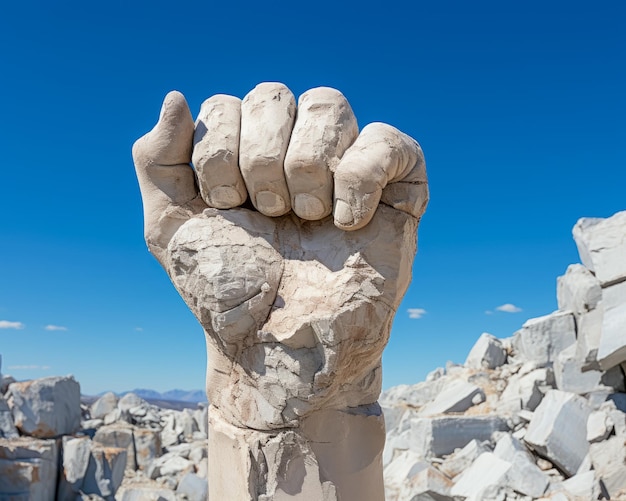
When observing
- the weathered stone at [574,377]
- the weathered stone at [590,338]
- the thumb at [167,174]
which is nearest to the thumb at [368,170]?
the thumb at [167,174]

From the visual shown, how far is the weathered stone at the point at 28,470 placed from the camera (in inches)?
281

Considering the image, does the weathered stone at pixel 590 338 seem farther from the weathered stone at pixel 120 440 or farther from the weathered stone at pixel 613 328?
the weathered stone at pixel 120 440

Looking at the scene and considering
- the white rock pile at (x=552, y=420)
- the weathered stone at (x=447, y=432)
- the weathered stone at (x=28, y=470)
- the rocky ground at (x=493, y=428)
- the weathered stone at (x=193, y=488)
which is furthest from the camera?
the weathered stone at (x=193, y=488)

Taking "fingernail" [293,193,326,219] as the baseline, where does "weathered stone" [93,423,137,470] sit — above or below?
below

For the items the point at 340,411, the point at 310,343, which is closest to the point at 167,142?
the point at 310,343

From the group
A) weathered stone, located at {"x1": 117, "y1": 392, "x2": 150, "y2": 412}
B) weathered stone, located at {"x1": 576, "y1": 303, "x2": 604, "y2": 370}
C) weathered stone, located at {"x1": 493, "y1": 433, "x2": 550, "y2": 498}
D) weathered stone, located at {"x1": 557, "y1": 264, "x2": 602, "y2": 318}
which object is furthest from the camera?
weathered stone, located at {"x1": 117, "y1": 392, "x2": 150, "y2": 412}

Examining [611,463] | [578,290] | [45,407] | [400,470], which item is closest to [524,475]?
[611,463]

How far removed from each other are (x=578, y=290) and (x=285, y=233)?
658 cm

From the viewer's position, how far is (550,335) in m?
8.23

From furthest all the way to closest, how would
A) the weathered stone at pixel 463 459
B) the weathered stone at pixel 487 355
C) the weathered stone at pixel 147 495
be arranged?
1. the weathered stone at pixel 487 355
2. the weathered stone at pixel 147 495
3. the weathered stone at pixel 463 459

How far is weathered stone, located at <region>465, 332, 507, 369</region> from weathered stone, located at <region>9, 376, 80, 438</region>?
6766 millimetres

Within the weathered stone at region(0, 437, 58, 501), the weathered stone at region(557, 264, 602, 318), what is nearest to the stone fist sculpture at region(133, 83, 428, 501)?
the weathered stone at region(557, 264, 602, 318)

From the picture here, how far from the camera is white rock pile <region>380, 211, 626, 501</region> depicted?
17.1ft

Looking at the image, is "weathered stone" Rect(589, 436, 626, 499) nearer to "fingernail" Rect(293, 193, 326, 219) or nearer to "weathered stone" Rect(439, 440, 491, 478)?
"weathered stone" Rect(439, 440, 491, 478)
